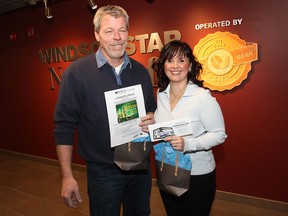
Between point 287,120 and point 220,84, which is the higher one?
point 220,84

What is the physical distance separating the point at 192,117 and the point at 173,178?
0.41 metres

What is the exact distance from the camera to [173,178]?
5.28ft

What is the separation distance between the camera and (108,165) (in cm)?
179

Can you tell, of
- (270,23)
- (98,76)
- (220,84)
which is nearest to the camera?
(98,76)

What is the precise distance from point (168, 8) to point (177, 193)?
2399 millimetres

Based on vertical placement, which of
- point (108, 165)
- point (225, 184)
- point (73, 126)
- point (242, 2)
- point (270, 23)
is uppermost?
point (242, 2)

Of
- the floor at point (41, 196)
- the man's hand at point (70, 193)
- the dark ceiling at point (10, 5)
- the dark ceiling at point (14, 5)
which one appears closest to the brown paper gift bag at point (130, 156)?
the man's hand at point (70, 193)

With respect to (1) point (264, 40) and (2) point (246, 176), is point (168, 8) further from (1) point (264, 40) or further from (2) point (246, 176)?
(2) point (246, 176)

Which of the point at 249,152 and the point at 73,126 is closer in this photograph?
the point at 73,126

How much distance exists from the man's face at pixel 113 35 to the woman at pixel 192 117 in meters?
0.33

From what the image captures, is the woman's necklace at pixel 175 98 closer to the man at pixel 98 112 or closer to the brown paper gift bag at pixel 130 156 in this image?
the man at pixel 98 112

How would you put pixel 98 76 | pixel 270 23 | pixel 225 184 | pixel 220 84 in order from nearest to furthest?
pixel 98 76, pixel 270 23, pixel 220 84, pixel 225 184

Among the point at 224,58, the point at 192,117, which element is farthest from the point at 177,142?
the point at 224,58

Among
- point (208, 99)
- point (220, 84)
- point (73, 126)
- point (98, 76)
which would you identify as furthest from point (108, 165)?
point (220, 84)
